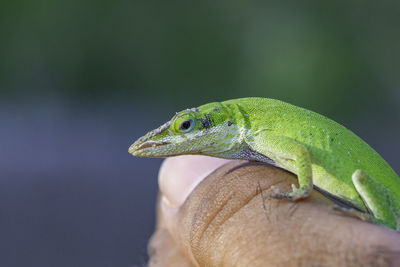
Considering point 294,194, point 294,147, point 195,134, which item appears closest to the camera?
point 294,194

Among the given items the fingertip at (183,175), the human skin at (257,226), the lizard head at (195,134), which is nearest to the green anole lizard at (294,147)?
the lizard head at (195,134)

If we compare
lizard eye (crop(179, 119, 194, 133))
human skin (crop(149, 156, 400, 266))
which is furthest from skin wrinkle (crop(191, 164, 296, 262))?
lizard eye (crop(179, 119, 194, 133))

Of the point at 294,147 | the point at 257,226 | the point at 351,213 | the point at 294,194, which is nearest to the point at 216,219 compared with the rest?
the point at 257,226

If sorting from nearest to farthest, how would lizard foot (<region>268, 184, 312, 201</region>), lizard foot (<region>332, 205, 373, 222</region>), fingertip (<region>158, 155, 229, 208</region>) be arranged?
lizard foot (<region>332, 205, 373, 222</region>), lizard foot (<region>268, 184, 312, 201</region>), fingertip (<region>158, 155, 229, 208</region>)

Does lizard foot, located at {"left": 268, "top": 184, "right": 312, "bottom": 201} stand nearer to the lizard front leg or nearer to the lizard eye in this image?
the lizard front leg

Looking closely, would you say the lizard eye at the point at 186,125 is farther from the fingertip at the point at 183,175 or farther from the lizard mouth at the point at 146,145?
the fingertip at the point at 183,175

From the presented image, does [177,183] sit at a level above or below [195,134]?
below

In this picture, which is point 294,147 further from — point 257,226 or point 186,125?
point 186,125
